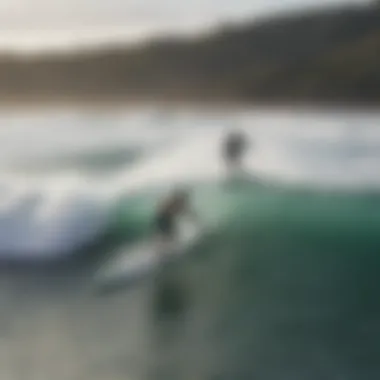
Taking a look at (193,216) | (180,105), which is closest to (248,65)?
(180,105)

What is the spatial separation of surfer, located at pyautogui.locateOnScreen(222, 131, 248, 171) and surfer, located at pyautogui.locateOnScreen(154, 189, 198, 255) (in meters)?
0.07

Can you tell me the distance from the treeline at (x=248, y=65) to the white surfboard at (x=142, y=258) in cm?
19

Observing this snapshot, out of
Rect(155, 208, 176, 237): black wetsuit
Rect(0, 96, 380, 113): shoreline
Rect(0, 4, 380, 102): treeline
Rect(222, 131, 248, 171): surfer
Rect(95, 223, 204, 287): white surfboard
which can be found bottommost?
Rect(95, 223, 204, 287): white surfboard

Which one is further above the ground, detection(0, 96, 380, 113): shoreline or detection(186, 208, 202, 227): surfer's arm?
detection(0, 96, 380, 113): shoreline

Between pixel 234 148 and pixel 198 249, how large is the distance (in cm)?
14

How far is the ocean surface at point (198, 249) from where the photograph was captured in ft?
3.08

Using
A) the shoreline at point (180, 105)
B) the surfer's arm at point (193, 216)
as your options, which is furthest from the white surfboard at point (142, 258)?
the shoreline at point (180, 105)

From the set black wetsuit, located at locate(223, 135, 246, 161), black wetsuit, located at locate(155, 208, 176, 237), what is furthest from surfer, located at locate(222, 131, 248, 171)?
black wetsuit, located at locate(155, 208, 176, 237)

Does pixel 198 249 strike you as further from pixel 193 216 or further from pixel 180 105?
pixel 180 105

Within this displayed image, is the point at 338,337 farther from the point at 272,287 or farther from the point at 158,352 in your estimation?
the point at 158,352

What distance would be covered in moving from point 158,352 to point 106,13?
47 cm

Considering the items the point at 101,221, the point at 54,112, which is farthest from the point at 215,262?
the point at 54,112

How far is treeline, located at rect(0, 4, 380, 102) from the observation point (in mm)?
973

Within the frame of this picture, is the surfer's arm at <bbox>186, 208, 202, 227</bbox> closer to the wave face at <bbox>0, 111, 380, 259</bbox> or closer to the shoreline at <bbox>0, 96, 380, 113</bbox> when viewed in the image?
the wave face at <bbox>0, 111, 380, 259</bbox>
